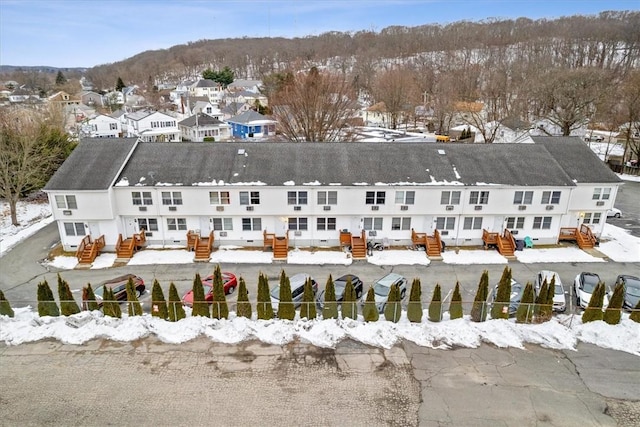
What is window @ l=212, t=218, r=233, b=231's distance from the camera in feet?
89.7

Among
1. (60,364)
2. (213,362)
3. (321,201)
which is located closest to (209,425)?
(213,362)

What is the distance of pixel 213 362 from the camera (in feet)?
53.1

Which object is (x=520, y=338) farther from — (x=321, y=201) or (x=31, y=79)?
(x=31, y=79)

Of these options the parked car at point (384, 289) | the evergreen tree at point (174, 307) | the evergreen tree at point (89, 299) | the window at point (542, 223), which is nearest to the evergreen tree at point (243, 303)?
the evergreen tree at point (174, 307)

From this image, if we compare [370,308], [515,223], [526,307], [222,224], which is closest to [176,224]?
[222,224]

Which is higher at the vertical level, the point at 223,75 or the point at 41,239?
the point at 223,75

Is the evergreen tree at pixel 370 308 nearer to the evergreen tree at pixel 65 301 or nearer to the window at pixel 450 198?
the window at pixel 450 198

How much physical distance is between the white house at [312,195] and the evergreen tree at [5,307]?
25.5 ft

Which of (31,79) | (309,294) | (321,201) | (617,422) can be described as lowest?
(617,422)

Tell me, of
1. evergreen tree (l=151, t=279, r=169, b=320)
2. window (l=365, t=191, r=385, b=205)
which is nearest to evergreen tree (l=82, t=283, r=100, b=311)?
evergreen tree (l=151, t=279, r=169, b=320)

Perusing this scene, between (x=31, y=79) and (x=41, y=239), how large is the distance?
185 m

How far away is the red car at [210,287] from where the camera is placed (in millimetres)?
20292

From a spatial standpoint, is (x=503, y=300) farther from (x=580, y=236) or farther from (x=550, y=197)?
(x=580, y=236)

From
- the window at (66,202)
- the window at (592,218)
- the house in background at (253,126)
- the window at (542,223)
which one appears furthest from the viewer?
the house in background at (253,126)
